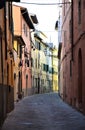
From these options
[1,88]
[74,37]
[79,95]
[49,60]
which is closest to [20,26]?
[74,37]

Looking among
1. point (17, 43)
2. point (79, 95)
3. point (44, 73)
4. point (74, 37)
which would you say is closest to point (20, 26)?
point (17, 43)

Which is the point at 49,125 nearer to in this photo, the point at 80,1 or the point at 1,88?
the point at 1,88

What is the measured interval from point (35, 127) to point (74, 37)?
10958mm

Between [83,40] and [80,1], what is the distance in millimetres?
2581

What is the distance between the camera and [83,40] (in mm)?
21391

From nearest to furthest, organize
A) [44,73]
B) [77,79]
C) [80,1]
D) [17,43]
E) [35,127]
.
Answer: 1. [35,127]
2. [80,1]
3. [77,79]
4. [17,43]
5. [44,73]

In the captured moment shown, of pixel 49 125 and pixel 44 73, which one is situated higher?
pixel 49 125

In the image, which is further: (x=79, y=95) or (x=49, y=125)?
(x=79, y=95)

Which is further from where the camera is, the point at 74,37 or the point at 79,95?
the point at 74,37

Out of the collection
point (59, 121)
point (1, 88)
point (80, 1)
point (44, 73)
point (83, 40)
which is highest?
point (80, 1)

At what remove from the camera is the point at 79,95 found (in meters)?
24.3

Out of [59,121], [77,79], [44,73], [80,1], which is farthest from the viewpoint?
[44,73]

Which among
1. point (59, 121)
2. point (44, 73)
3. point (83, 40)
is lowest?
point (44, 73)

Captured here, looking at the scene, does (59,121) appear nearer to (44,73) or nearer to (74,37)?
(74,37)
